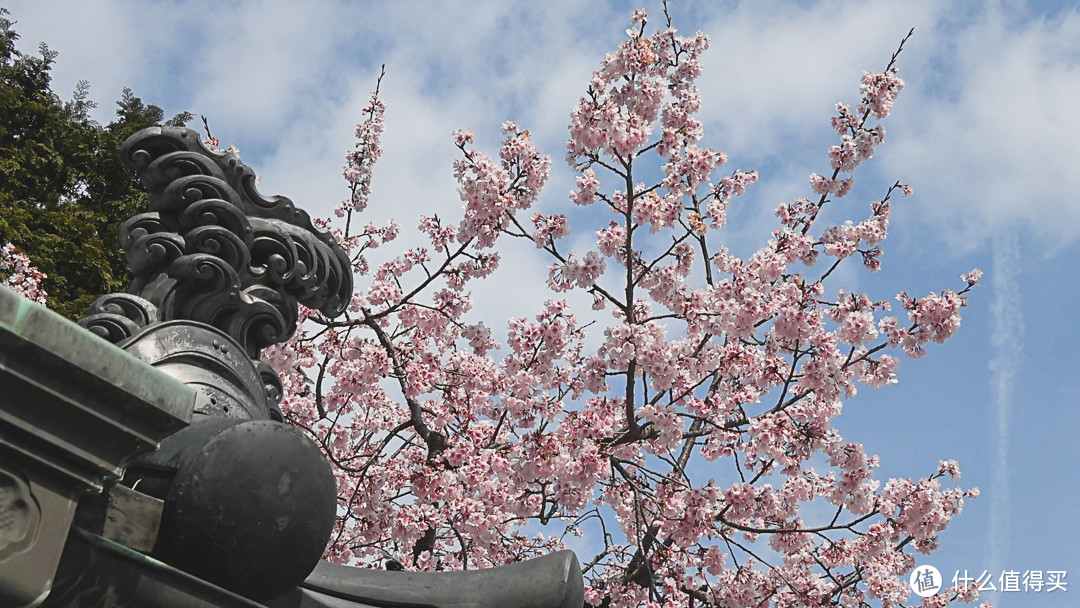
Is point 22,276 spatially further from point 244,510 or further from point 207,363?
point 244,510

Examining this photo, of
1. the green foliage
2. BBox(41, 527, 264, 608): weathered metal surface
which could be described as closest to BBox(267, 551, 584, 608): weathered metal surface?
BBox(41, 527, 264, 608): weathered metal surface

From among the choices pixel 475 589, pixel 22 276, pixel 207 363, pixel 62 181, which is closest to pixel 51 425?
pixel 207 363

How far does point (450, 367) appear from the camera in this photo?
32.9ft

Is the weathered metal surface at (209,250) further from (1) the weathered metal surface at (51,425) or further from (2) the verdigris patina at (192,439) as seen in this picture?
(1) the weathered metal surface at (51,425)

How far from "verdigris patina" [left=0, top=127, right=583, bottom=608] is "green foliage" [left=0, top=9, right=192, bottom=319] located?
12202 millimetres

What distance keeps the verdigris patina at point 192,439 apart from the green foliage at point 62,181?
1220cm

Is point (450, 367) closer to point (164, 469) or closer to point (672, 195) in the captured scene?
point (672, 195)

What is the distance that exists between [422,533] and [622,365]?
2419 mm

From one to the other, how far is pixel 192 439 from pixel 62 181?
62.4 feet

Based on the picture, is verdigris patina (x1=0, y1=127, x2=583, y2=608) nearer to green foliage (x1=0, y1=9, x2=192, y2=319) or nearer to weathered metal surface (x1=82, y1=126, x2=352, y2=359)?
weathered metal surface (x1=82, y1=126, x2=352, y2=359)

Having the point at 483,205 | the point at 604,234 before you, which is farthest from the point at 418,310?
the point at 604,234

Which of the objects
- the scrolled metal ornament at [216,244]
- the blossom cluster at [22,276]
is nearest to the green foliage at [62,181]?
the blossom cluster at [22,276]

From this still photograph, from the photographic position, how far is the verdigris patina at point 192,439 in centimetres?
128

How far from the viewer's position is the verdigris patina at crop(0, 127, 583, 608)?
128 centimetres
